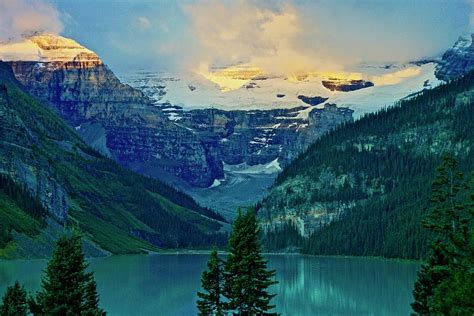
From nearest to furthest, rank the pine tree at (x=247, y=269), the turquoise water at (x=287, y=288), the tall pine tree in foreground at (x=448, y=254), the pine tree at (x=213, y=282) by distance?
the tall pine tree in foreground at (x=448, y=254) → the pine tree at (x=247, y=269) → the pine tree at (x=213, y=282) → the turquoise water at (x=287, y=288)

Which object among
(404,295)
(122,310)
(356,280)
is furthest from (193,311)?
(356,280)

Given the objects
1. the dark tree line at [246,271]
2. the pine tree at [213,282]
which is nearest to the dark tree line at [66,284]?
the pine tree at [213,282]

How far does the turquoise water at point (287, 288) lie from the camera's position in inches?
4688

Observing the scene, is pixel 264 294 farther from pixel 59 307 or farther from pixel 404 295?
pixel 404 295

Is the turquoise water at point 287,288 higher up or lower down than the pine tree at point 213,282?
lower down

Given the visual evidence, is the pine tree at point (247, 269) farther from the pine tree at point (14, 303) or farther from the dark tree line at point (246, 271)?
the pine tree at point (14, 303)

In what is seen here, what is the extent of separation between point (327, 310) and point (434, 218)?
67.2 metres

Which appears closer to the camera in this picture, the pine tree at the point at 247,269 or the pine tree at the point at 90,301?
the pine tree at the point at 90,301

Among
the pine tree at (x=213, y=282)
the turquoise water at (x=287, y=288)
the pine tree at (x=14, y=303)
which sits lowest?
the turquoise water at (x=287, y=288)

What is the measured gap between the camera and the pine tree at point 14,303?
5625 centimetres

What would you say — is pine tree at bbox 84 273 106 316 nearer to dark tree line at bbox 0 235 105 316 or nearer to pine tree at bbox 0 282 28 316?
dark tree line at bbox 0 235 105 316

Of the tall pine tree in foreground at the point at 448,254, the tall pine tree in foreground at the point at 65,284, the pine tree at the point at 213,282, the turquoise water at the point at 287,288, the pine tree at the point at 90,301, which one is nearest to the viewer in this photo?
the tall pine tree in foreground at the point at 448,254

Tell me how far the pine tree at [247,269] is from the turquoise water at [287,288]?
56.1 m

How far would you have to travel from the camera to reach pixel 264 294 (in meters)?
53.3
